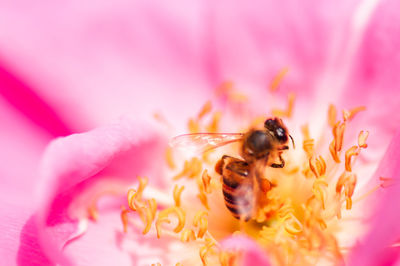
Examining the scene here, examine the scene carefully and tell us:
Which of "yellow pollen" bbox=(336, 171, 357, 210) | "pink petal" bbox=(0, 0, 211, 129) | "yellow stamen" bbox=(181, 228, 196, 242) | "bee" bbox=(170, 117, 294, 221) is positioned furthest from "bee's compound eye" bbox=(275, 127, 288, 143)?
"pink petal" bbox=(0, 0, 211, 129)

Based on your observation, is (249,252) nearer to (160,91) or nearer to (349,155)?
(349,155)

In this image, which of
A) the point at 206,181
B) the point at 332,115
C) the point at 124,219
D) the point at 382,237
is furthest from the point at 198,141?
the point at 382,237

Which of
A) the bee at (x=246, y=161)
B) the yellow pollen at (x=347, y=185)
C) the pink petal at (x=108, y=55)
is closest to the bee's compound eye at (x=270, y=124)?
the bee at (x=246, y=161)

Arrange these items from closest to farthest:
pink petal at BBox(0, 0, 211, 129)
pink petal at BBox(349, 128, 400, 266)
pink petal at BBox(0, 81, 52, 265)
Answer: pink petal at BBox(349, 128, 400, 266), pink petal at BBox(0, 81, 52, 265), pink petal at BBox(0, 0, 211, 129)

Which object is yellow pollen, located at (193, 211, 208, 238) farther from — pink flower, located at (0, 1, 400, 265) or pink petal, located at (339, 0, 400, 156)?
pink petal, located at (339, 0, 400, 156)

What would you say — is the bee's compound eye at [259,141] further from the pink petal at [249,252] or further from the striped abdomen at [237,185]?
the pink petal at [249,252]

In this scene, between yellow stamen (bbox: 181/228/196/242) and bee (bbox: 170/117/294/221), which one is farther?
A: yellow stamen (bbox: 181/228/196/242)
